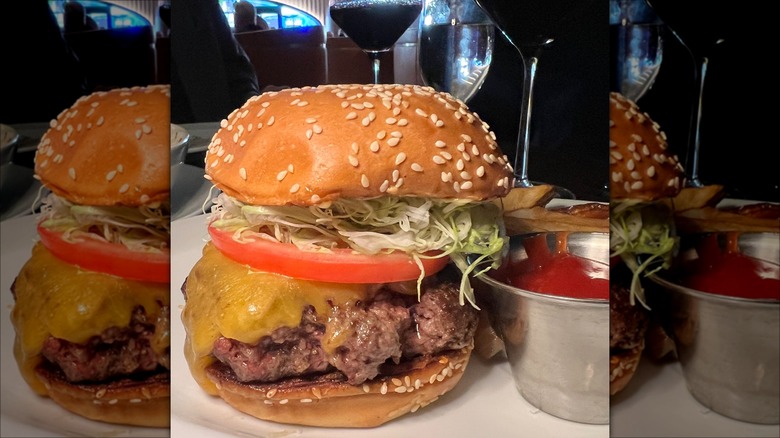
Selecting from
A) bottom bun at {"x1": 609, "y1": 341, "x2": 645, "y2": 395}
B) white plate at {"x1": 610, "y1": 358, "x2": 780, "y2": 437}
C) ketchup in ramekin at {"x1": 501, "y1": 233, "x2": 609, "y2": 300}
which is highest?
ketchup in ramekin at {"x1": 501, "y1": 233, "x2": 609, "y2": 300}

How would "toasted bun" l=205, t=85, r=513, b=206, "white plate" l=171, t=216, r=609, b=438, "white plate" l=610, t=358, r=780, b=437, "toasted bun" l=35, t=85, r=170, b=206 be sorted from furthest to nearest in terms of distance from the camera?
1. "white plate" l=610, t=358, r=780, b=437
2. "toasted bun" l=35, t=85, r=170, b=206
3. "white plate" l=171, t=216, r=609, b=438
4. "toasted bun" l=205, t=85, r=513, b=206

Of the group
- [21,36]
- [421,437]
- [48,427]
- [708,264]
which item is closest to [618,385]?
[708,264]

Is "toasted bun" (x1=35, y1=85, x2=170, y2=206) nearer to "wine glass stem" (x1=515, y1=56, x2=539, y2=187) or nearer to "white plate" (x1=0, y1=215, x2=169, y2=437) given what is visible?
"white plate" (x1=0, y1=215, x2=169, y2=437)

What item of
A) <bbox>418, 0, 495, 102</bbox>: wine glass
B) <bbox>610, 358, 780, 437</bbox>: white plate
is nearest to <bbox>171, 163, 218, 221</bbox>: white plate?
<bbox>418, 0, 495, 102</bbox>: wine glass

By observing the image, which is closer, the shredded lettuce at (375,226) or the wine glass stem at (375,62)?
the shredded lettuce at (375,226)

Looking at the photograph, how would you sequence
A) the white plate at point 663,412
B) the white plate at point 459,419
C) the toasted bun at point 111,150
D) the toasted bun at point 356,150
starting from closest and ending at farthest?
the toasted bun at point 356,150
the white plate at point 459,419
the toasted bun at point 111,150
the white plate at point 663,412

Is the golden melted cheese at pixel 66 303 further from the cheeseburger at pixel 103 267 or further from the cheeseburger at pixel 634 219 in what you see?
the cheeseburger at pixel 634 219

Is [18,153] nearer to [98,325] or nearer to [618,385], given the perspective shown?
[98,325]

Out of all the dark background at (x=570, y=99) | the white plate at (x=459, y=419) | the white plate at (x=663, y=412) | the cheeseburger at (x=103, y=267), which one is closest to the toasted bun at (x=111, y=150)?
the cheeseburger at (x=103, y=267)
